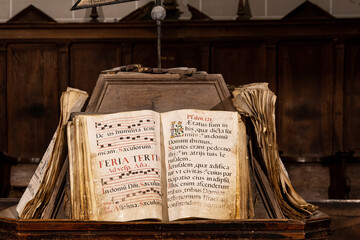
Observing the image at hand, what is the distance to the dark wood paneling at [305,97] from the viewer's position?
514 centimetres

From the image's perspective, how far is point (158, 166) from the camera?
1490 mm

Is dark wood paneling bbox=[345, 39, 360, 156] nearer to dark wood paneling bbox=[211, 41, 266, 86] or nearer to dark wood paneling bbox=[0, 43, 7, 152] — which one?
dark wood paneling bbox=[211, 41, 266, 86]

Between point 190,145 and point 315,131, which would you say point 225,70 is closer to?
point 315,131

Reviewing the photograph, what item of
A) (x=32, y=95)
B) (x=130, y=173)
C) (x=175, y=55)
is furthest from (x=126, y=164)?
(x=32, y=95)

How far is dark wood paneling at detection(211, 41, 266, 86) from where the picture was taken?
522cm

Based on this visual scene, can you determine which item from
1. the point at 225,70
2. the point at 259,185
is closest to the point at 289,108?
the point at 225,70

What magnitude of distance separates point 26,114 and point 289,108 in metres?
2.82

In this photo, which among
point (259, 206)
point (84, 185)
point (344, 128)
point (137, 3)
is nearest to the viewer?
point (84, 185)

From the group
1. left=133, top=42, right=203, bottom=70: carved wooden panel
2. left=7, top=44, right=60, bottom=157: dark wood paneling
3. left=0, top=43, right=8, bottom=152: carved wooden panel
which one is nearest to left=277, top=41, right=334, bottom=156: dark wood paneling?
left=133, top=42, right=203, bottom=70: carved wooden panel

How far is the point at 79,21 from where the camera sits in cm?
570

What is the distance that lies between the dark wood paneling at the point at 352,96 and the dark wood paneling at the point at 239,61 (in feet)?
2.90

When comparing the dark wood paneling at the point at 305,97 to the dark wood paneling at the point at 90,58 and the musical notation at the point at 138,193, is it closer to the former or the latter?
the dark wood paneling at the point at 90,58

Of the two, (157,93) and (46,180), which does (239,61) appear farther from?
(46,180)

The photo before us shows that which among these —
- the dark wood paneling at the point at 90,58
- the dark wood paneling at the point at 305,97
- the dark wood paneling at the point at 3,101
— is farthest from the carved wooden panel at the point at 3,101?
the dark wood paneling at the point at 305,97
